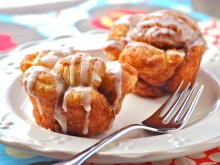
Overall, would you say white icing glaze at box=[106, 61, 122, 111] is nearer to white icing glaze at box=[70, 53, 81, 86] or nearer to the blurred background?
white icing glaze at box=[70, 53, 81, 86]

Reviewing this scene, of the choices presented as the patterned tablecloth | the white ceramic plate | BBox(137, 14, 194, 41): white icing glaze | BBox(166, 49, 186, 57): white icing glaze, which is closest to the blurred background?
the patterned tablecloth

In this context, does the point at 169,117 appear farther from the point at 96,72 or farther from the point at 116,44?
the point at 116,44

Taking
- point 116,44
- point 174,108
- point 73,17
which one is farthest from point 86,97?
point 73,17

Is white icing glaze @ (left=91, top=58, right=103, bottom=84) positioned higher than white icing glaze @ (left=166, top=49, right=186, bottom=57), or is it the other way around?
white icing glaze @ (left=91, top=58, right=103, bottom=84)

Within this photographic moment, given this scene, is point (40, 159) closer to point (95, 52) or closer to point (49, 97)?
point (49, 97)

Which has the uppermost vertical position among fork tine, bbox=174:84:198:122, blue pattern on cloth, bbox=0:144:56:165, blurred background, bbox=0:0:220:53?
fork tine, bbox=174:84:198:122

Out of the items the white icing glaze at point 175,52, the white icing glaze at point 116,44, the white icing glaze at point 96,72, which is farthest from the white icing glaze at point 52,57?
the white icing glaze at point 175,52
